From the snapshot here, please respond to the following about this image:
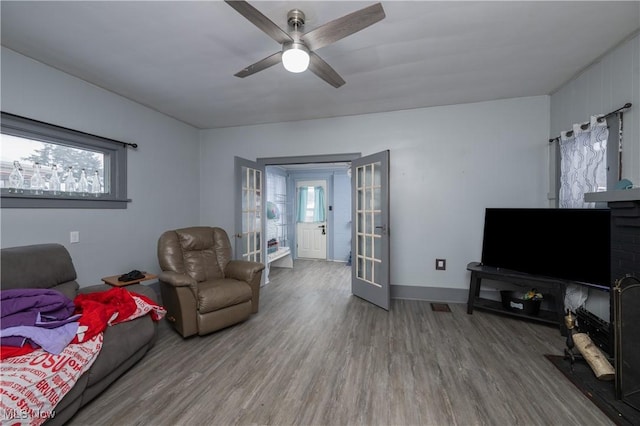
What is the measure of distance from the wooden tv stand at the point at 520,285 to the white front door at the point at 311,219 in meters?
3.80

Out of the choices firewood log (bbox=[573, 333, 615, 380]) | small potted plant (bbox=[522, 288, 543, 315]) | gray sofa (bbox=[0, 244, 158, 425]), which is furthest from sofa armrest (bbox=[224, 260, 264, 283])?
small potted plant (bbox=[522, 288, 543, 315])

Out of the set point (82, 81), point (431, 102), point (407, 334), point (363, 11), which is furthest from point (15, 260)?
point (431, 102)

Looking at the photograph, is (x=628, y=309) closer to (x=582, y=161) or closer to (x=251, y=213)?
(x=582, y=161)

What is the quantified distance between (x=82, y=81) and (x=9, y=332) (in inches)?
101

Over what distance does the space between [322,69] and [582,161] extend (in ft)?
8.84

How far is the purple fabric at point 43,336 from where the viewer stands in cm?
144

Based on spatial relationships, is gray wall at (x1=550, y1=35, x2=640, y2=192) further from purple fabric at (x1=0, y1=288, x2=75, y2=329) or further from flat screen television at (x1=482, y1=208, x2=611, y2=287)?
purple fabric at (x1=0, y1=288, x2=75, y2=329)

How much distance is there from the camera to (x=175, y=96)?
3133 mm

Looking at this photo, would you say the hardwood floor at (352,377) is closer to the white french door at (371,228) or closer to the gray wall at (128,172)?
the white french door at (371,228)

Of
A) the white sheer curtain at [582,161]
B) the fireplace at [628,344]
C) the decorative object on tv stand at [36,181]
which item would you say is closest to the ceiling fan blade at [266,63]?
the decorative object on tv stand at [36,181]

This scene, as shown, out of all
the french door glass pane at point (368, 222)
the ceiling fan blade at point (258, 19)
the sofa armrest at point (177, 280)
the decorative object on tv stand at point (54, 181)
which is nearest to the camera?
the ceiling fan blade at point (258, 19)

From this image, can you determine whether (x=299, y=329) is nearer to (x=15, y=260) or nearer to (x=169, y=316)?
(x=169, y=316)

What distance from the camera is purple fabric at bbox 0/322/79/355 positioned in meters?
1.44

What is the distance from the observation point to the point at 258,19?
147 centimetres
